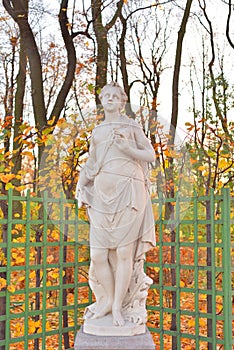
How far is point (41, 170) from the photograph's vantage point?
15.0ft

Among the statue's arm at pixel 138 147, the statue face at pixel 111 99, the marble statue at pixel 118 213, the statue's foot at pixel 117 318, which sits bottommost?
the statue's foot at pixel 117 318

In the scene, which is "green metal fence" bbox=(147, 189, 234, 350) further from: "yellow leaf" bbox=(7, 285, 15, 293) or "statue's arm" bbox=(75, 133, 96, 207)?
"yellow leaf" bbox=(7, 285, 15, 293)

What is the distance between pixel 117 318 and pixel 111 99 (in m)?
1.67

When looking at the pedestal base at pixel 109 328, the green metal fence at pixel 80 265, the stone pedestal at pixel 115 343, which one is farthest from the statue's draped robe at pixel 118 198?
the green metal fence at pixel 80 265

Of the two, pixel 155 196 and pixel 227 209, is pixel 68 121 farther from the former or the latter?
pixel 227 209

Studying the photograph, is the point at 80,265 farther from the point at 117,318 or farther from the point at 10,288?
the point at 117,318

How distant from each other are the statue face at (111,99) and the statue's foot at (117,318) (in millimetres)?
1548

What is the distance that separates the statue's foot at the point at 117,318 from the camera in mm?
3361

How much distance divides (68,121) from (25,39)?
151 cm

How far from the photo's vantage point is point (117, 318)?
3383mm

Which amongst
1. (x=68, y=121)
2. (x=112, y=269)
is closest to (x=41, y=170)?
(x=68, y=121)

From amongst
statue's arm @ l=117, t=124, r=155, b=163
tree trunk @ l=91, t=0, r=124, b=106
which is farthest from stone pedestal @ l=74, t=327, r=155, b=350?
tree trunk @ l=91, t=0, r=124, b=106

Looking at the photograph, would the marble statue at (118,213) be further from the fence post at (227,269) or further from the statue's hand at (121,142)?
the fence post at (227,269)

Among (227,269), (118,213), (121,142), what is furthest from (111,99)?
(227,269)
